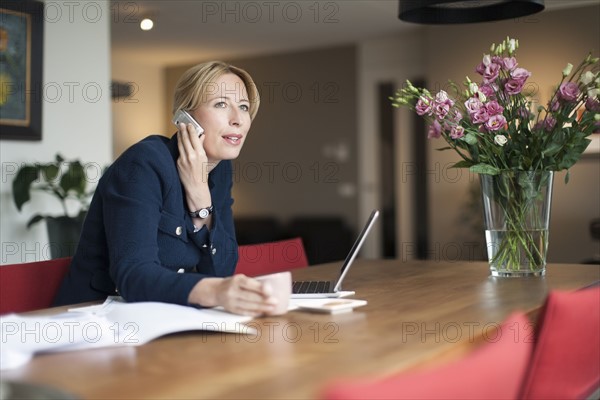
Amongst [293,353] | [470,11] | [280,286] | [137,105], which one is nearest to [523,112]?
[470,11]

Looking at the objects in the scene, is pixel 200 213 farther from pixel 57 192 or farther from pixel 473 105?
pixel 57 192

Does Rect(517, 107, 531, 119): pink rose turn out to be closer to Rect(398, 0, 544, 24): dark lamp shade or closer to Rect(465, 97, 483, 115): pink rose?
Rect(465, 97, 483, 115): pink rose

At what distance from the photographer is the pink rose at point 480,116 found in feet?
7.04

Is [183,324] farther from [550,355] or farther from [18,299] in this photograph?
[18,299]

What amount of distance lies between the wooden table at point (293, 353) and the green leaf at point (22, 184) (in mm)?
3221

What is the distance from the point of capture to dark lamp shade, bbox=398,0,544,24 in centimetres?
257

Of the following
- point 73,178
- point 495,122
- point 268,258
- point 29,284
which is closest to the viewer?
point 29,284

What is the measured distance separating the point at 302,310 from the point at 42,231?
3653 millimetres

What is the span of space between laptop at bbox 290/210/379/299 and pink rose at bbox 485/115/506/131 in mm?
503

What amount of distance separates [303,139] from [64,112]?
467 cm

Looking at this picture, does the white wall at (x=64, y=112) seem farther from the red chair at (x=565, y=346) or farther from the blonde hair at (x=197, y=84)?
the red chair at (x=565, y=346)

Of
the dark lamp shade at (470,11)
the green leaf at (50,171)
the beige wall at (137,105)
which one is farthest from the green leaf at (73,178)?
the beige wall at (137,105)

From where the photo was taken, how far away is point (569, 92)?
7.06 ft

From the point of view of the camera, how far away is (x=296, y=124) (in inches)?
374
